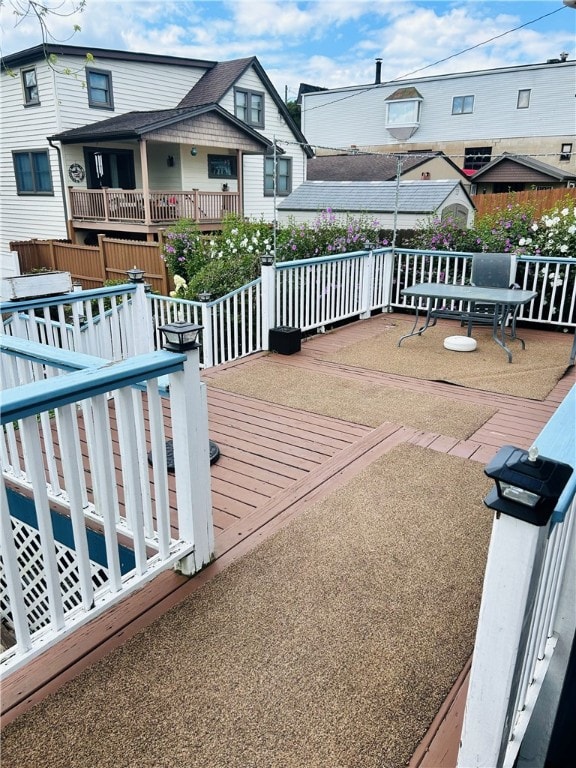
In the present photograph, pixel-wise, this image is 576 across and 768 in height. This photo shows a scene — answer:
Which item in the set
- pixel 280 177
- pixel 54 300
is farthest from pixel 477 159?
pixel 54 300

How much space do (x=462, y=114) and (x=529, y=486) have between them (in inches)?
1113

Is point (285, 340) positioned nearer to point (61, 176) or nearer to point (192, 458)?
point (192, 458)

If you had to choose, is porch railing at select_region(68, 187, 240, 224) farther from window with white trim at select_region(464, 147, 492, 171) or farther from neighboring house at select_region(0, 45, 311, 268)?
window with white trim at select_region(464, 147, 492, 171)

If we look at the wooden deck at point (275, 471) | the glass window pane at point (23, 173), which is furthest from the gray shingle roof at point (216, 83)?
the wooden deck at point (275, 471)

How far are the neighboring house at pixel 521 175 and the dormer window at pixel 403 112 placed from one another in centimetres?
609

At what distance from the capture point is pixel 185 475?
6.87ft

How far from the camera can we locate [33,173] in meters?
15.3

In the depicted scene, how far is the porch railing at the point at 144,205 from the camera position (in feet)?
42.5

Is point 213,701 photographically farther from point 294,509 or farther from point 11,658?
point 294,509

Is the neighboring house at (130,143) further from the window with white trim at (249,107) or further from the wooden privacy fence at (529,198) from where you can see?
the wooden privacy fence at (529,198)

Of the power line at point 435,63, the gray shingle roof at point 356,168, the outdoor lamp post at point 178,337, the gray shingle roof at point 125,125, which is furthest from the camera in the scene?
the gray shingle roof at point 356,168

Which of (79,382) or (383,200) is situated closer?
(79,382)

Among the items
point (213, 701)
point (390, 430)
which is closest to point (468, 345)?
point (390, 430)

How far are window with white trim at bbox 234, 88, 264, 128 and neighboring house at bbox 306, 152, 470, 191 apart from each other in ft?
12.1
